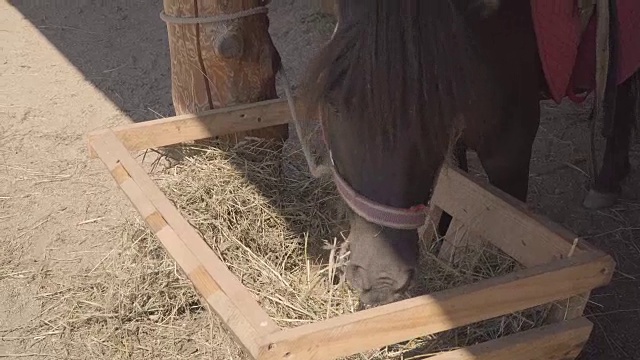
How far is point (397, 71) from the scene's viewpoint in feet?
5.04

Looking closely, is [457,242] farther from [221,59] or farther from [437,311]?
[221,59]

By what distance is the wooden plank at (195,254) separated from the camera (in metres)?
1.46

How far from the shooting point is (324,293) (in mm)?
2176

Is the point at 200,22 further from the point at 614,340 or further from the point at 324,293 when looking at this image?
the point at 614,340

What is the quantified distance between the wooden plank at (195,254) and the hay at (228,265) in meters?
0.27

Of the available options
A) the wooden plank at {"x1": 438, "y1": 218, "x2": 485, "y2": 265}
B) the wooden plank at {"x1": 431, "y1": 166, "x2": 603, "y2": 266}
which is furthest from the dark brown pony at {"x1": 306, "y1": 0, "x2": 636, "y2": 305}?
the wooden plank at {"x1": 438, "y1": 218, "x2": 485, "y2": 265}

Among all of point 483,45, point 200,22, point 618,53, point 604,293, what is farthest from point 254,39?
point 604,293

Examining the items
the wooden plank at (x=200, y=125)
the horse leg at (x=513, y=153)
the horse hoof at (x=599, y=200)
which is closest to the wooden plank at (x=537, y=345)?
the horse leg at (x=513, y=153)

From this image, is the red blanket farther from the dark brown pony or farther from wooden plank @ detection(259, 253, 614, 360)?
wooden plank @ detection(259, 253, 614, 360)

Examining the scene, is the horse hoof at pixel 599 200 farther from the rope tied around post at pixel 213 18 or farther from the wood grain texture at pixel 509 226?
the rope tied around post at pixel 213 18

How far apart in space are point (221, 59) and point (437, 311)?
1234 millimetres

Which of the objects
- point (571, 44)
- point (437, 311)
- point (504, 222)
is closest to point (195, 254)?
point (437, 311)

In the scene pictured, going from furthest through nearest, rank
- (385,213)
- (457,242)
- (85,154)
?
1. (85,154)
2. (457,242)
3. (385,213)

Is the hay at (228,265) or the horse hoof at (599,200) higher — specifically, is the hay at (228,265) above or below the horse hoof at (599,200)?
above
